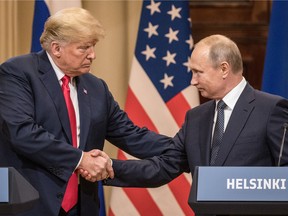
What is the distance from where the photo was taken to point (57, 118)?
9.79ft

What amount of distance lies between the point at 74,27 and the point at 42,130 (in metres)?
0.45

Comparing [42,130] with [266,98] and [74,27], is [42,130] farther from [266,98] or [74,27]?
[266,98]

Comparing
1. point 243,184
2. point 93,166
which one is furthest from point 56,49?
point 243,184

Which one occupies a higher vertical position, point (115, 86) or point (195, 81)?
point (195, 81)

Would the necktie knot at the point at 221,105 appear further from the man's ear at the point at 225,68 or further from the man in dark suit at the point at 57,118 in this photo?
the man in dark suit at the point at 57,118

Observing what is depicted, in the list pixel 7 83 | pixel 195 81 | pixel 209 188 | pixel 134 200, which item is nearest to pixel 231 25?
pixel 134 200

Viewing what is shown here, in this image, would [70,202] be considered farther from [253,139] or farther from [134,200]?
[134,200]

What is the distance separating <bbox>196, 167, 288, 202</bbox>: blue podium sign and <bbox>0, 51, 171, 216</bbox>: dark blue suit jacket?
2.96 ft

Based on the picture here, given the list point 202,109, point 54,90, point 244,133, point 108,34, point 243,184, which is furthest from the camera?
point 108,34

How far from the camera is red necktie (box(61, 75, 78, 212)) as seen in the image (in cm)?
298

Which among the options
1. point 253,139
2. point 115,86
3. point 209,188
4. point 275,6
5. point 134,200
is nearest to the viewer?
point 209,188

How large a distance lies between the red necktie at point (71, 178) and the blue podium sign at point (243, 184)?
0.94 metres

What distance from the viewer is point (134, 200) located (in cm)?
436

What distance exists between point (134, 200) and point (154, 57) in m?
0.86
